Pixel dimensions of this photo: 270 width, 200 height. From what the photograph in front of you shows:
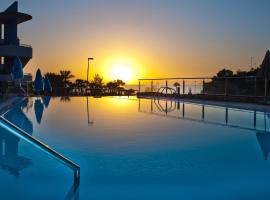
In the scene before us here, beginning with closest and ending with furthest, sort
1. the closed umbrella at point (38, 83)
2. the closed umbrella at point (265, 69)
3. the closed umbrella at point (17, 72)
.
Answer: the closed umbrella at point (265, 69)
the closed umbrella at point (17, 72)
the closed umbrella at point (38, 83)

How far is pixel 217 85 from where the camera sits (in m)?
14.1

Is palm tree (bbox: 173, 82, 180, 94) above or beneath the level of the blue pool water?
above

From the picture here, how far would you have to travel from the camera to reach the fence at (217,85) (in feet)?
40.1

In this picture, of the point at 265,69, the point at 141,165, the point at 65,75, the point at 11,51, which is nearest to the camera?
the point at 141,165

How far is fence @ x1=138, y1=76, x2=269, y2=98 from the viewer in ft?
40.1

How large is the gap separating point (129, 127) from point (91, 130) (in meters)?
0.84

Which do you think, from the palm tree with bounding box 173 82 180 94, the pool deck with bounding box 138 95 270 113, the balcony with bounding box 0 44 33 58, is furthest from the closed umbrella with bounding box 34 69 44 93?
the balcony with bounding box 0 44 33 58

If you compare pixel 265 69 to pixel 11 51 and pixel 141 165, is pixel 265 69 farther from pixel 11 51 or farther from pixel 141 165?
pixel 11 51

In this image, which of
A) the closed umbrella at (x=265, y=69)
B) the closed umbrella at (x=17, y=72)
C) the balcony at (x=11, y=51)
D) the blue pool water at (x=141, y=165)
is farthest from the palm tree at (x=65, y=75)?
the blue pool water at (x=141, y=165)

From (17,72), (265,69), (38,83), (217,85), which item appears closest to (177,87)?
(217,85)

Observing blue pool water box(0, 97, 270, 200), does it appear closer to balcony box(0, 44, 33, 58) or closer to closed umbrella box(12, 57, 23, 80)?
closed umbrella box(12, 57, 23, 80)

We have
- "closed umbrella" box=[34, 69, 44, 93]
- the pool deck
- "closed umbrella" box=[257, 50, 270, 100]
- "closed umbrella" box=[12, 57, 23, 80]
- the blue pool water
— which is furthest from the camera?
"closed umbrella" box=[34, 69, 44, 93]

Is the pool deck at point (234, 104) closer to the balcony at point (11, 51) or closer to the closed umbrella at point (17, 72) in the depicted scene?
the closed umbrella at point (17, 72)

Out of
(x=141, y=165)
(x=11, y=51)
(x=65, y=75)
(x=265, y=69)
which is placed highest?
(x=11, y=51)
